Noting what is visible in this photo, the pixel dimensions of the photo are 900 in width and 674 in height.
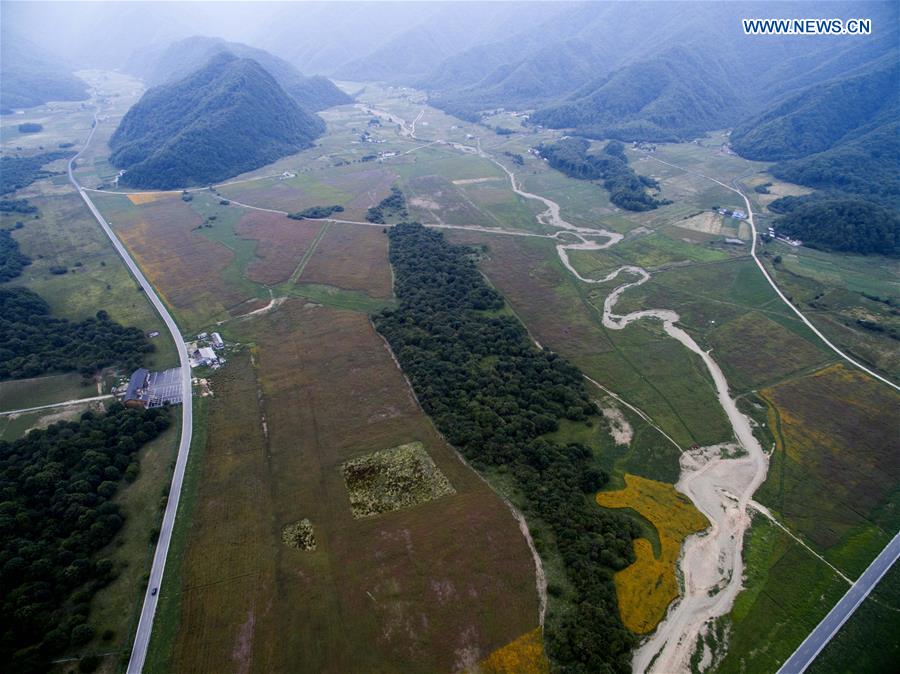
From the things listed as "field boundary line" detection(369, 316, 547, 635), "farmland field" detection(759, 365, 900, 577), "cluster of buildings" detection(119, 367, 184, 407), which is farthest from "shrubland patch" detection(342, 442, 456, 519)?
"farmland field" detection(759, 365, 900, 577)

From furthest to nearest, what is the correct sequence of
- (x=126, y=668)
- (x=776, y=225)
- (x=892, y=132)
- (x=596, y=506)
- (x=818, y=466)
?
1. (x=892, y=132)
2. (x=776, y=225)
3. (x=818, y=466)
4. (x=596, y=506)
5. (x=126, y=668)

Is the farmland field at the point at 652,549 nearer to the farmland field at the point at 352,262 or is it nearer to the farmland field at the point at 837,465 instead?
the farmland field at the point at 837,465

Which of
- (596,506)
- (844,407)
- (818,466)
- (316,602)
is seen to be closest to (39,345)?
(316,602)

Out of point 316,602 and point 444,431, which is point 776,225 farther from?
point 316,602

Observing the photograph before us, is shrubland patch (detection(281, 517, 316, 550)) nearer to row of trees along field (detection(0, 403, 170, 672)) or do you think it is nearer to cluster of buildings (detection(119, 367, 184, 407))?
row of trees along field (detection(0, 403, 170, 672))

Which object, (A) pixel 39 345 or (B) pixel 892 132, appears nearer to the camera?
(A) pixel 39 345

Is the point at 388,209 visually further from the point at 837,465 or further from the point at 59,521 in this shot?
the point at 837,465

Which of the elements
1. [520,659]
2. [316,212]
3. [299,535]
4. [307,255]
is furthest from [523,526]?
[316,212]
